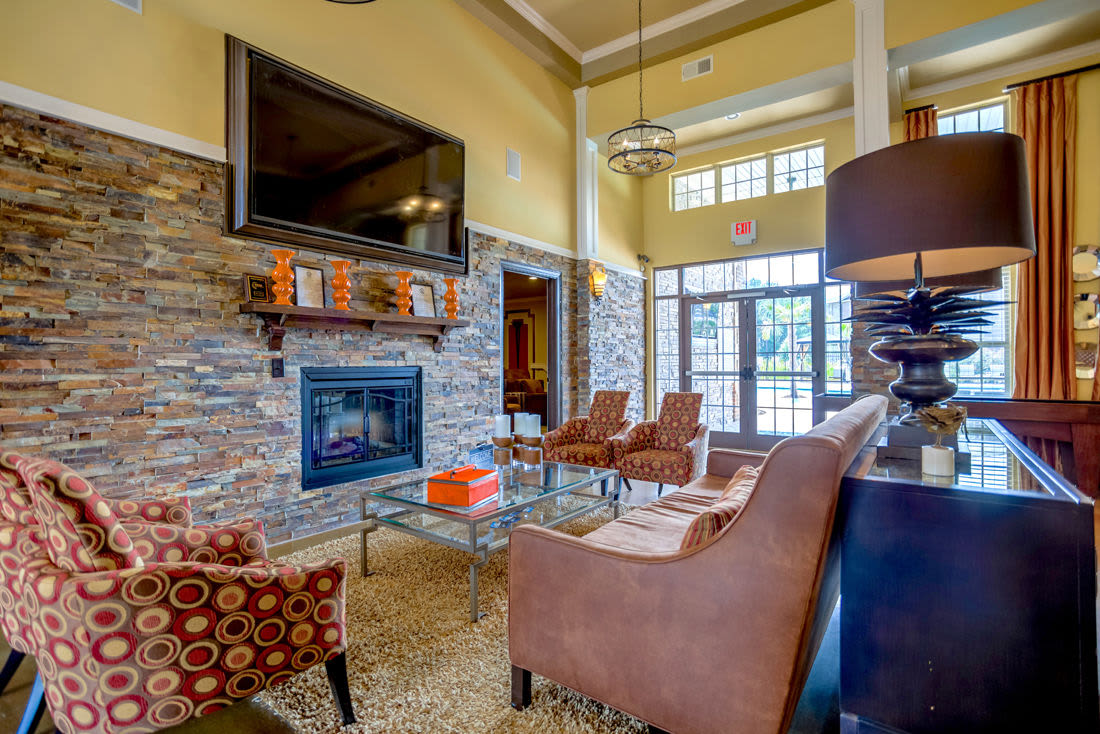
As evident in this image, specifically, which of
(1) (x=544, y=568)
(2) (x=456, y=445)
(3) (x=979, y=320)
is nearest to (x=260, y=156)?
(2) (x=456, y=445)

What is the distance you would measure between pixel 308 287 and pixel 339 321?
0.96 feet

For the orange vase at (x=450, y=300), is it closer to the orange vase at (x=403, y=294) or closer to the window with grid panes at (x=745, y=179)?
the orange vase at (x=403, y=294)

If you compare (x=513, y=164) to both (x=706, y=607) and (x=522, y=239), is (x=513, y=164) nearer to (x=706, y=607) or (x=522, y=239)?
(x=522, y=239)

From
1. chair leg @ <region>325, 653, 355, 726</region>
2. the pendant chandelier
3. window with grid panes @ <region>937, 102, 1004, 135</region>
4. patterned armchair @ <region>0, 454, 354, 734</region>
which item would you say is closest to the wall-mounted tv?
the pendant chandelier

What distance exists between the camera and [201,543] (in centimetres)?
176

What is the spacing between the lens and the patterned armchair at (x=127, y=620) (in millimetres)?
1182

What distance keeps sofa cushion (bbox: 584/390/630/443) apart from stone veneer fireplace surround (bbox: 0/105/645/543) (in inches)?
73.7

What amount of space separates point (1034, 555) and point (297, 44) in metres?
4.40

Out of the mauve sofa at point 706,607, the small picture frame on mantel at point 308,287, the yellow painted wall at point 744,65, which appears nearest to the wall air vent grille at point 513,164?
the yellow painted wall at point 744,65

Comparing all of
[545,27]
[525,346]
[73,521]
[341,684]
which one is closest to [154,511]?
[73,521]

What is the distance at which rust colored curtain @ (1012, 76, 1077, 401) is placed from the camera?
455 cm

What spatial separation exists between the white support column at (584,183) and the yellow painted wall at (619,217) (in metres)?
0.30

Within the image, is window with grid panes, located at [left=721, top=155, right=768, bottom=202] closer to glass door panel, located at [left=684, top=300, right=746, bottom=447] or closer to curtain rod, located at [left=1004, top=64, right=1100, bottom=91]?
glass door panel, located at [left=684, top=300, right=746, bottom=447]

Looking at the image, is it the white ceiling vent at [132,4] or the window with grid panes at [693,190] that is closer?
the white ceiling vent at [132,4]
